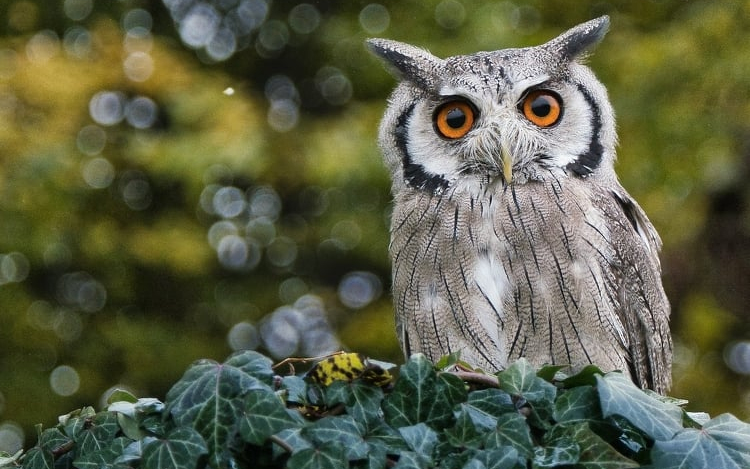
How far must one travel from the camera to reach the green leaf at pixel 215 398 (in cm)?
126

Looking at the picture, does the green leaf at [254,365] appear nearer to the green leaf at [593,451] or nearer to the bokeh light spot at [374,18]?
the green leaf at [593,451]

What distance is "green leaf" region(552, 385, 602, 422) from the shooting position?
4.35ft

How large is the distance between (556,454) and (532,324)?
122cm

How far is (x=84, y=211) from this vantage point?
495 cm

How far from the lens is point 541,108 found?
104 inches

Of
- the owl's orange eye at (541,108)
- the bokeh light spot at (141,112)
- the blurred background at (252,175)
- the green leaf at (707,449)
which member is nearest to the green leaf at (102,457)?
the green leaf at (707,449)

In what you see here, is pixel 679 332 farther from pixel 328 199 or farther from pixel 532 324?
pixel 532 324

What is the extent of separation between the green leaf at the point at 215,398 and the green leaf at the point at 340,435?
8 centimetres

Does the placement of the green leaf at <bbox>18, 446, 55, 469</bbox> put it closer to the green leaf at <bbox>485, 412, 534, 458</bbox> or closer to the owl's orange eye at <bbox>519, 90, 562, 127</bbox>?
the green leaf at <bbox>485, 412, 534, 458</bbox>

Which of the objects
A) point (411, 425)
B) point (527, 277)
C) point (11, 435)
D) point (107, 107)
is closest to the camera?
point (411, 425)

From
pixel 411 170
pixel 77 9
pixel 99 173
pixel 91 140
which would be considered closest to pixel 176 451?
pixel 411 170

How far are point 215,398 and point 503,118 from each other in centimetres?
147

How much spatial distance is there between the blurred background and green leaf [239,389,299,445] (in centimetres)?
306

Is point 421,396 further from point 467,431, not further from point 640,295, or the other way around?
point 640,295
